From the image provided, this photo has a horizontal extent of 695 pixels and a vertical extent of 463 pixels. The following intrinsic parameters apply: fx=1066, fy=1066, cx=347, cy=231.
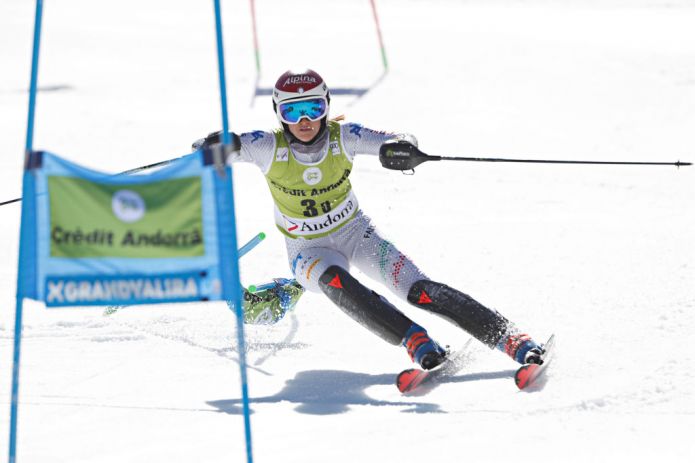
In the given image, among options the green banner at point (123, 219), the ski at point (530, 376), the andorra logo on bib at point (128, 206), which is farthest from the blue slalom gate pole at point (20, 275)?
the ski at point (530, 376)

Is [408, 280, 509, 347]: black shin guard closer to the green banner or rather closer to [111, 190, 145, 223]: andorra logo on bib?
the green banner

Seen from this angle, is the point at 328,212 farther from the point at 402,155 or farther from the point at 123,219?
the point at 123,219

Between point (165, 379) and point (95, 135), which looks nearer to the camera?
point (165, 379)

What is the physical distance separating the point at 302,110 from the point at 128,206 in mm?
2128

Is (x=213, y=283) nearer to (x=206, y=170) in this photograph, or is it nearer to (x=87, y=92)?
(x=206, y=170)

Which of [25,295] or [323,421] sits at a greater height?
[25,295]

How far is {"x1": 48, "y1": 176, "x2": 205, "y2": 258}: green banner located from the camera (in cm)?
407

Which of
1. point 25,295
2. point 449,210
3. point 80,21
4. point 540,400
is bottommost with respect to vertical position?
point 540,400

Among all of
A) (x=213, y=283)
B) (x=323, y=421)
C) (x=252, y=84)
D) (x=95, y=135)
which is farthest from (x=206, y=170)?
(x=252, y=84)

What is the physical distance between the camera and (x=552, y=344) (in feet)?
18.7

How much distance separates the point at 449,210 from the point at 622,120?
3885 mm

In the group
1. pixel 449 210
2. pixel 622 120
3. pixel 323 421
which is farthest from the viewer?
pixel 622 120

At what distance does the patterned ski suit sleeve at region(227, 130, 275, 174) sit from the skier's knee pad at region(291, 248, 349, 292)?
22.3 inches

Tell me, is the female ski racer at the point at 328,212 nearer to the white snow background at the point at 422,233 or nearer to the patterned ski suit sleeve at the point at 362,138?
the patterned ski suit sleeve at the point at 362,138
